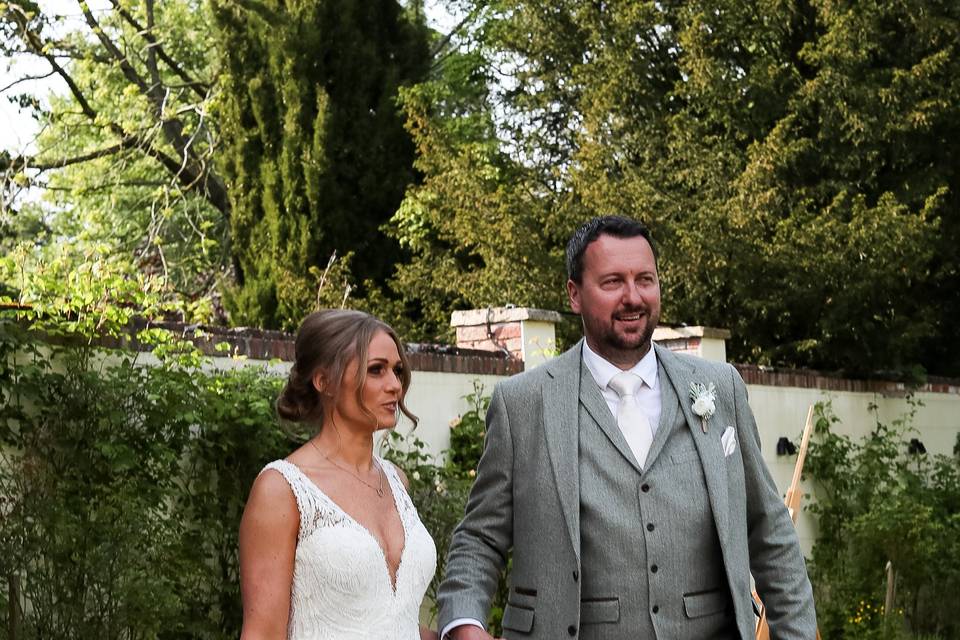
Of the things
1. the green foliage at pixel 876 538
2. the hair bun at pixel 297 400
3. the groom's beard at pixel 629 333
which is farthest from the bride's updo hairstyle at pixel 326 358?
the green foliage at pixel 876 538

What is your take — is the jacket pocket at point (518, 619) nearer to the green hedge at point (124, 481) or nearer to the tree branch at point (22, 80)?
the green hedge at point (124, 481)

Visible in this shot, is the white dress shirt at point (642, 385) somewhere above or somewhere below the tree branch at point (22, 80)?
below

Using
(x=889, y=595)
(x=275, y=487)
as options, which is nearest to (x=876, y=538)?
(x=889, y=595)

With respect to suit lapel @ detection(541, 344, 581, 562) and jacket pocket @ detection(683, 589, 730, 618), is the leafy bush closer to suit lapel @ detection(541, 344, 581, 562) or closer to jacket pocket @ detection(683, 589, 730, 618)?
suit lapel @ detection(541, 344, 581, 562)

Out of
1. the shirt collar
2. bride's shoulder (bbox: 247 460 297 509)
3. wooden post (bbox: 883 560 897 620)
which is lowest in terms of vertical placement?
wooden post (bbox: 883 560 897 620)

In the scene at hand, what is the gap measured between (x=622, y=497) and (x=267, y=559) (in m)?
0.84

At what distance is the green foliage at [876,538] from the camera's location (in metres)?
9.72

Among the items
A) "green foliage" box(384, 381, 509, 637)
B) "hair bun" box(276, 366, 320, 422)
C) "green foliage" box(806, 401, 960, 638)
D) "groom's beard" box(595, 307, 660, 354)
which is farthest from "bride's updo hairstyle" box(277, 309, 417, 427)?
"green foliage" box(806, 401, 960, 638)

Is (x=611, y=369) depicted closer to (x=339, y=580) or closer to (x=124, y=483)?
(x=339, y=580)

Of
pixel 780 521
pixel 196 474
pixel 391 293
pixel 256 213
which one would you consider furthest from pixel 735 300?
pixel 780 521

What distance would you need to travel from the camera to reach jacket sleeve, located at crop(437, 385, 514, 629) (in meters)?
3.56

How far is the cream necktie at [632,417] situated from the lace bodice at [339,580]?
61cm

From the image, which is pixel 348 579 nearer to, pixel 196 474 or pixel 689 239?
pixel 196 474

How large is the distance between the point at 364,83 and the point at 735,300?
18.2ft
